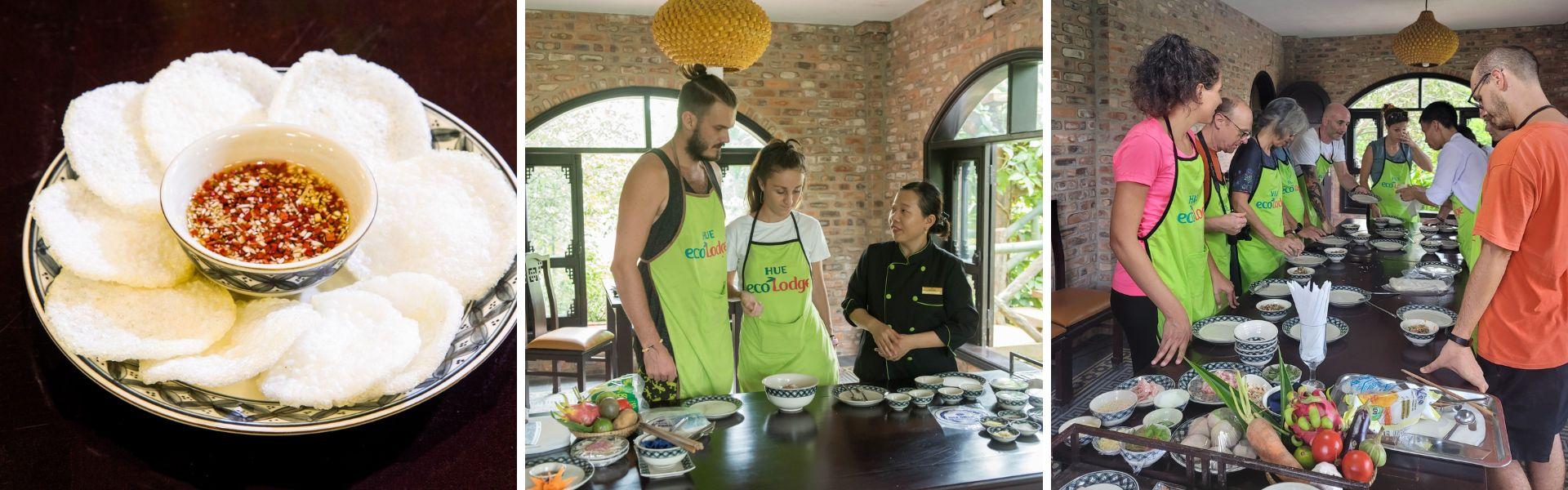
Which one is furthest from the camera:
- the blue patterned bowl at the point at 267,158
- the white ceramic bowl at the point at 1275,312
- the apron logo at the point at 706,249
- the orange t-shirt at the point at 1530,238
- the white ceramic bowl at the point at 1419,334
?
the white ceramic bowl at the point at 1275,312

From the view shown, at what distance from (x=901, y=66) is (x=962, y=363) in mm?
671

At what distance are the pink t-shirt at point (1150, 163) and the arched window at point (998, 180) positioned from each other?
17 centimetres

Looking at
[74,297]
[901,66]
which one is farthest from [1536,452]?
[74,297]

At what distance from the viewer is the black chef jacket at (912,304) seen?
175cm

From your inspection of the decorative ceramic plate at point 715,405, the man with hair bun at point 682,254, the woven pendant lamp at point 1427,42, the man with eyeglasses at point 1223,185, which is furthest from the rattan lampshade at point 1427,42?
the decorative ceramic plate at point 715,405

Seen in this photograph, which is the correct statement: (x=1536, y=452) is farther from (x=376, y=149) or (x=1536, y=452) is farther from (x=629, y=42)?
(x=376, y=149)

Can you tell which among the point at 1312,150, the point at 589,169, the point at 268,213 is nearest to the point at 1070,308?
the point at 1312,150

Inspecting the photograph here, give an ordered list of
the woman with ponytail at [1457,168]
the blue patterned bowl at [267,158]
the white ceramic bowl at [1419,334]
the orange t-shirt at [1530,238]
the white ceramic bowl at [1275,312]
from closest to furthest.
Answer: the blue patterned bowl at [267,158] < the orange t-shirt at [1530,238] < the woman with ponytail at [1457,168] < the white ceramic bowl at [1419,334] < the white ceramic bowl at [1275,312]

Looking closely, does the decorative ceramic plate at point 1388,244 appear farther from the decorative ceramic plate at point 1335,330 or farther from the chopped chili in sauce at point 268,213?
the chopped chili in sauce at point 268,213

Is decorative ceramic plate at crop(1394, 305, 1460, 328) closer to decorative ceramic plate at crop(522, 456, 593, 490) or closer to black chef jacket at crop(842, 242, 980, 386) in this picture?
black chef jacket at crop(842, 242, 980, 386)

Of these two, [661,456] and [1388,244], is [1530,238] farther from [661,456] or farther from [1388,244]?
[661,456]

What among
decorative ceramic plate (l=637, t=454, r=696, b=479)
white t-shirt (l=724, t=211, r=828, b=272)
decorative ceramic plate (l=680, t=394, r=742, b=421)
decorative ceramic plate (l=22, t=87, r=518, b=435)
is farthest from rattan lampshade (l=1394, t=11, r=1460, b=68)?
decorative ceramic plate (l=22, t=87, r=518, b=435)

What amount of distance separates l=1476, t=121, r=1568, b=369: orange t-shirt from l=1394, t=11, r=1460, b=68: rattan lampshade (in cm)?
19

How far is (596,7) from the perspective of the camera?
5.26 ft
